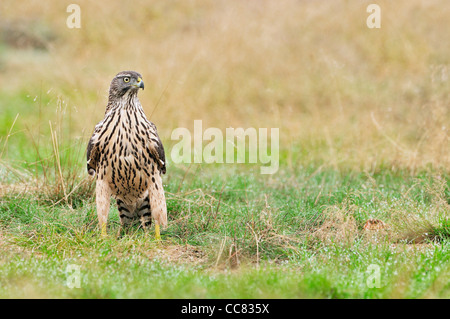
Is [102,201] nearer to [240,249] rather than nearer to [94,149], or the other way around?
[94,149]

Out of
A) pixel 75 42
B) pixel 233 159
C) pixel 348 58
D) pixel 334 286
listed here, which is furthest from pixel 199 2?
pixel 334 286

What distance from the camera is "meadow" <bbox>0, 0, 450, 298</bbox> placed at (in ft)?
15.4

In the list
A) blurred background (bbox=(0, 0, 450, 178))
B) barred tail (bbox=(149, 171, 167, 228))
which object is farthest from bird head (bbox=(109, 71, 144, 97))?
blurred background (bbox=(0, 0, 450, 178))

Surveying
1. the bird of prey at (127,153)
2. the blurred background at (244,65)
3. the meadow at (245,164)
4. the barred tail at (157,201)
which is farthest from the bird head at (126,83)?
the blurred background at (244,65)

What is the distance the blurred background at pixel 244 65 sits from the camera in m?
10.8

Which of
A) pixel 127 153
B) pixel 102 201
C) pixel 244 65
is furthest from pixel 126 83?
pixel 244 65

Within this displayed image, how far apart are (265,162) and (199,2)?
333 inches

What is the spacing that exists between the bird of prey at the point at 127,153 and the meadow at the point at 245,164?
1.22 feet

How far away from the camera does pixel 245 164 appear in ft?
30.1

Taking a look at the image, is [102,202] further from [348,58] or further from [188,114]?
[348,58]

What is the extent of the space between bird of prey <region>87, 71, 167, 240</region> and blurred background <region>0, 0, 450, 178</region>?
3476mm

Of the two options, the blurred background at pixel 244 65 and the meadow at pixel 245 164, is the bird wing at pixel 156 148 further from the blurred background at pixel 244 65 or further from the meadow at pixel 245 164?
the blurred background at pixel 244 65

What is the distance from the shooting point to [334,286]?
4.34m
